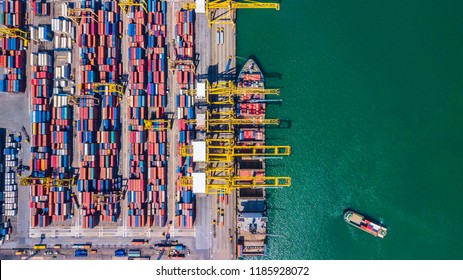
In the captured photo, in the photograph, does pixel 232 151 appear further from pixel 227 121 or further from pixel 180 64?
pixel 180 64

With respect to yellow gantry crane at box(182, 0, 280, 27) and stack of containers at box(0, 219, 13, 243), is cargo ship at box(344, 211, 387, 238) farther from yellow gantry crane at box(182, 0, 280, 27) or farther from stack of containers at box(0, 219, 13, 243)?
stack of containers at box(0, 219, 13, 243)

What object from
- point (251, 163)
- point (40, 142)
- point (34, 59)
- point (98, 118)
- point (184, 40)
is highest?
point (184, 40)

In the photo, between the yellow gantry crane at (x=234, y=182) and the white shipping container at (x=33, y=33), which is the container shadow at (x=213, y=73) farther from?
the white shipping container at (x=33, y=33)

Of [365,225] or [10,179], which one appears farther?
[365,225]

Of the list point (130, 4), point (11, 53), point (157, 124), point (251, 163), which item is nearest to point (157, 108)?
point (157, 124)

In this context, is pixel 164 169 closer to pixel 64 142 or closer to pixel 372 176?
pixel 64 142

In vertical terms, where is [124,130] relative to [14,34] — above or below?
below

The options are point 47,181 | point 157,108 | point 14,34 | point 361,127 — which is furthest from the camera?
point 361,127
